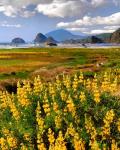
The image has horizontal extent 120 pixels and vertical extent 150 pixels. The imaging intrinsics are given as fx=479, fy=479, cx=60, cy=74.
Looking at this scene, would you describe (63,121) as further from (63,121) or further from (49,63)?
(49,63)

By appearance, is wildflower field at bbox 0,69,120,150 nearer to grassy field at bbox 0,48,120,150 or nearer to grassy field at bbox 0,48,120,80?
grassy field at bbox 0,48,120,150

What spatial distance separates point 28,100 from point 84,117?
219 cm

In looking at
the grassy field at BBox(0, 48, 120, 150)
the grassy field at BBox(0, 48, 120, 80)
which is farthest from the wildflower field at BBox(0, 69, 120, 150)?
the grassy field at BBox(0, 48, 120, 80)

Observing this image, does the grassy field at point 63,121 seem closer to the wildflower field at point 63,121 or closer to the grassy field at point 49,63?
the wildflower field at point 63,121

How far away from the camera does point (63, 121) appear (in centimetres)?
1348

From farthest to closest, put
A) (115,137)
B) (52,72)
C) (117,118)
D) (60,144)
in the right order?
1. (52,72)
2. (117,118)
3. (115,137)
4. (60,144)

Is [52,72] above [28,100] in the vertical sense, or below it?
below

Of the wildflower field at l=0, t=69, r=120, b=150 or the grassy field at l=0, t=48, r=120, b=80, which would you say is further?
the grassy field at l=0, t=48, r=120, b=80

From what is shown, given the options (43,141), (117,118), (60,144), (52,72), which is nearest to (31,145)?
(43,141)

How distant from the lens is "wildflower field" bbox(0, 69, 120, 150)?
40.7 feet

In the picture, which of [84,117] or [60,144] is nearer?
[60,144]

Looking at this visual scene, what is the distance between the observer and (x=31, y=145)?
42.9 feet

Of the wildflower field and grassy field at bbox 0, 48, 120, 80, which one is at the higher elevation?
the wildflower field

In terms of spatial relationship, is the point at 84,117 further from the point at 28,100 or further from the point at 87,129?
the point at 28,100
